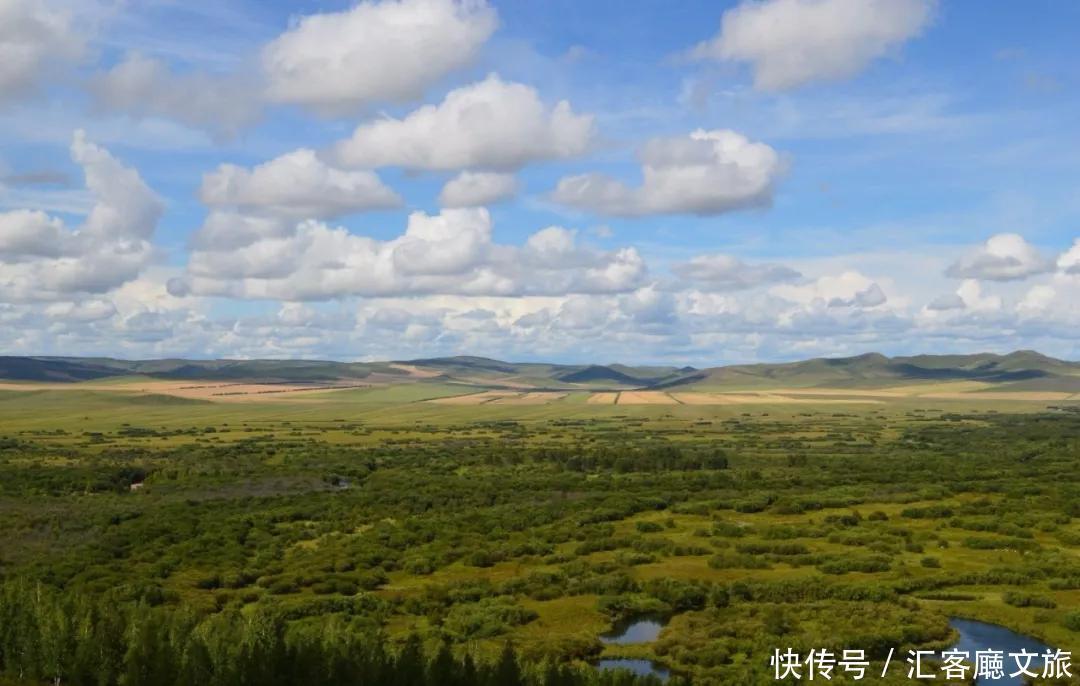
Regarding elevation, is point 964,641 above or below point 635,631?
above

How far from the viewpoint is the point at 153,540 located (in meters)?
87.9

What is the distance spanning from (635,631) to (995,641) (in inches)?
860

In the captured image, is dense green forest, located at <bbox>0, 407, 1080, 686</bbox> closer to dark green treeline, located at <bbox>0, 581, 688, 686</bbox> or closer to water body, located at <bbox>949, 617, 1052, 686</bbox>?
dark green treeline, located at <bbox>0, 581, 688, 686</bbox>

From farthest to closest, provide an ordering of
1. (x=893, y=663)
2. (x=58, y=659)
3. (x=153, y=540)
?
1. (x=153, y=540)
2. (x=893, y=663)
3. (x=58, y=659)

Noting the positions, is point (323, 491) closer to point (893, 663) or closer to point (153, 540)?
point (153, 540)

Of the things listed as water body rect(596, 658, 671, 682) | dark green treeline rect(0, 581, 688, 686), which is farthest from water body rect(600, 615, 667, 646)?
dark green treeline rect(0, 581, 688, 686)

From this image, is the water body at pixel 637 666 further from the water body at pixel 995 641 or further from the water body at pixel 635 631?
the water body at pixel 995 641

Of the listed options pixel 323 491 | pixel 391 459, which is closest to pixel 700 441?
pixel 391 459

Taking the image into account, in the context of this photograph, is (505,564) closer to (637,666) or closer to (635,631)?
(635,631)

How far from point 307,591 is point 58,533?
34957 millimetres

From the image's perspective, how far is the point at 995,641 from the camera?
192ft

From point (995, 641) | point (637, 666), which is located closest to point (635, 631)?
point (637, 666)

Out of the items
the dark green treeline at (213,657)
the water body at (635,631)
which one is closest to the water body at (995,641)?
the water body at (635,631)

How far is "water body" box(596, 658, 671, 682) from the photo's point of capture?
5375 centimetres
